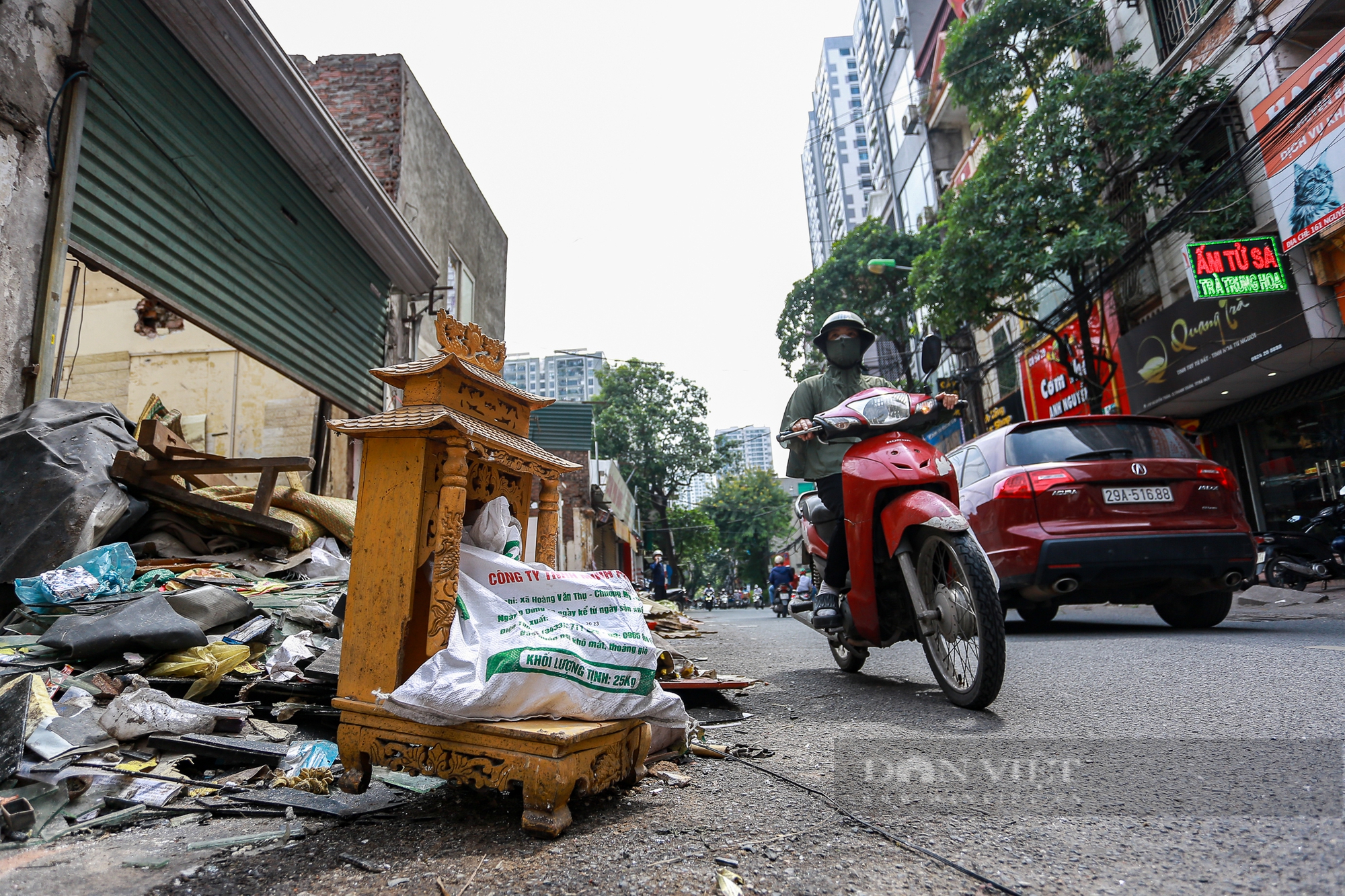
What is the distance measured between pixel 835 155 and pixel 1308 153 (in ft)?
224

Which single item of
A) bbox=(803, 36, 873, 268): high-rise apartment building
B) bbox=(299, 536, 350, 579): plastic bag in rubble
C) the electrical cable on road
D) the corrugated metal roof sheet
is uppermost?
bbox=(803, 36, 873, 268): high-rise apartment building

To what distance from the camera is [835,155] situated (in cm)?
7212

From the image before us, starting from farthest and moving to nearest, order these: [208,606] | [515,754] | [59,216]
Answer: [59,216] < [208,606] < [515,754]

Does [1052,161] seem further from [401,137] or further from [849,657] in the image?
[849,657]

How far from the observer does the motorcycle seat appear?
3.97 metres

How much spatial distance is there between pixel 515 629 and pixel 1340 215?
10.9 meters

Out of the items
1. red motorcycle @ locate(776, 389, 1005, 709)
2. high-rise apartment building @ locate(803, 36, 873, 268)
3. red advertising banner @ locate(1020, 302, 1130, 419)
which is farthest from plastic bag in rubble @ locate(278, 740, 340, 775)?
high-rise apartment building @ locate(803, 36, 873, 268)

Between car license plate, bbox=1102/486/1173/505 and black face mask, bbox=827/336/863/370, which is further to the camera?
car license plate, bbox=1102/486/1173/505

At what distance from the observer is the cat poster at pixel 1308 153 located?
850cm

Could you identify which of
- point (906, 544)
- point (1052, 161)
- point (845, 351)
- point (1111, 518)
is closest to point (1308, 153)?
point (1052, 161)

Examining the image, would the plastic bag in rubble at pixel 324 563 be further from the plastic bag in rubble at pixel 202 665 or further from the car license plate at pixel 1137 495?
the car license plate at pixel 1137 495

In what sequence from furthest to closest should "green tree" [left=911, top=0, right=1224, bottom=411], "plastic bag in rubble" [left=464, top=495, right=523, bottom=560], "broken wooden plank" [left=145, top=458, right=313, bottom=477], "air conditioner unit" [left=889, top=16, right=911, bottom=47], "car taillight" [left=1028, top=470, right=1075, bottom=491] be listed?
"air conditioner unit" [left=889, top=16, right=911, bottom=47], "green tree" [left=911, top=0, right=1224, bottom=411], "car taillight" [left=1028, top=470, right=1075, bottom=491], "broken wooden plank" [left=145, top=458, right=313, bottom=477], "plastic bag in rubble" [left=464, top=495, right=523, bottom=560]

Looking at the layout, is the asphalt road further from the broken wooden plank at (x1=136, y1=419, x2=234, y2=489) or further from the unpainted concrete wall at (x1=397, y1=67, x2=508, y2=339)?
the unpainted concrete wall at (x1=397, y1=67, x2=508, y2=339)

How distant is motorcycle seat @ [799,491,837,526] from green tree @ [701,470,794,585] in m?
44.6
